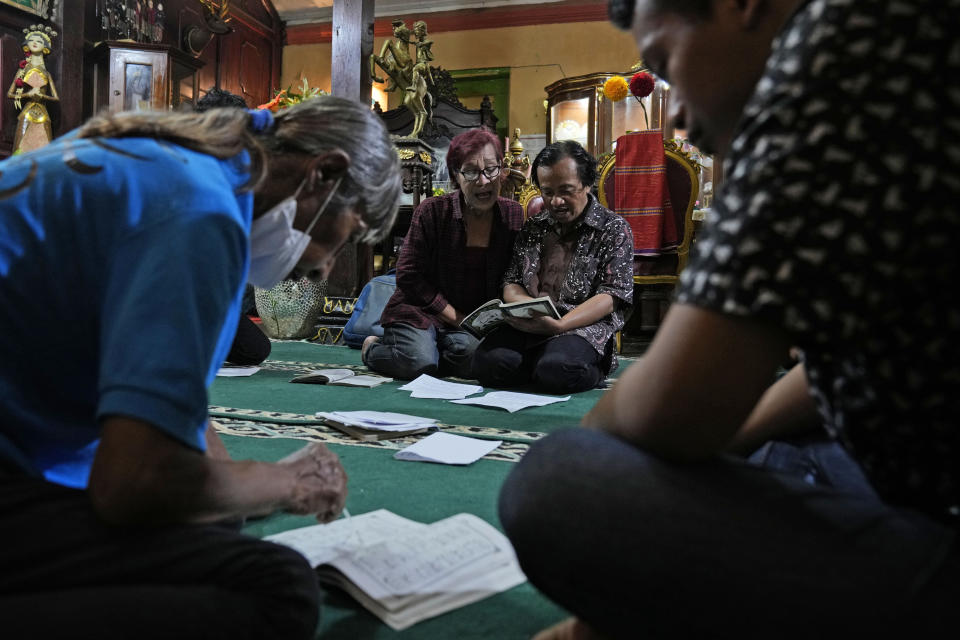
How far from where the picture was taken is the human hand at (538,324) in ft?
9.71

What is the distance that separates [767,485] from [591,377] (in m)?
2.35

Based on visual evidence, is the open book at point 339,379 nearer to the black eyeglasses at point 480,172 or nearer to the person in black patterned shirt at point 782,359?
the black eyeglasses at point 480,172

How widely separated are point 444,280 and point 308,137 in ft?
8.09

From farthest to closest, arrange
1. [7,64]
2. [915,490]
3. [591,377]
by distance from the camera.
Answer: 1. [7,64]
2. [591,377]
3. [915,490]

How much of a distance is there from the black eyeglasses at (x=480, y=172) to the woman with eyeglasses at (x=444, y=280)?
61mm

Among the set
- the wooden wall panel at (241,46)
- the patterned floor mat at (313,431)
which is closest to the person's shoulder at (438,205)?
the patterned floor mat at (313,431)

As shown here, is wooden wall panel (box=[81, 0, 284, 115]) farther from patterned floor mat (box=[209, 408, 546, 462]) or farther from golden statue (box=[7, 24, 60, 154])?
patterned floor mat (box=[209, 408, 546, 462])

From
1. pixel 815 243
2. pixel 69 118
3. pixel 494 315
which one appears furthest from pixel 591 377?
pixel 69 118

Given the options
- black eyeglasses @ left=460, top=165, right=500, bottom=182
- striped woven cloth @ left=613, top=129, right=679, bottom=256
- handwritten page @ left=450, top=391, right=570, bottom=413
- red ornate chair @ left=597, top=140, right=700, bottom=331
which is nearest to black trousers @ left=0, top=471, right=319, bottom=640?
handwritten page @ left=450, top=391, right=570, bottom=413

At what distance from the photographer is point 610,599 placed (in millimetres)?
677

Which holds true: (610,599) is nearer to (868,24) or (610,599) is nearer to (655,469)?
(655,469)

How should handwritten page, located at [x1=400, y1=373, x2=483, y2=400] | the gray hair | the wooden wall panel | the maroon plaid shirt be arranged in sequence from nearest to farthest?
the gray hair < handwritten page, located at [x1=400, y1=373, x2=483, y2=400] < the maroon plaid shirt < the wooden wall panel

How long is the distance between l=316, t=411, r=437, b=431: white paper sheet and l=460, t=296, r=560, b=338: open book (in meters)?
0.82

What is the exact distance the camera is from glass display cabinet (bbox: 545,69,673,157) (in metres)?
7.54
